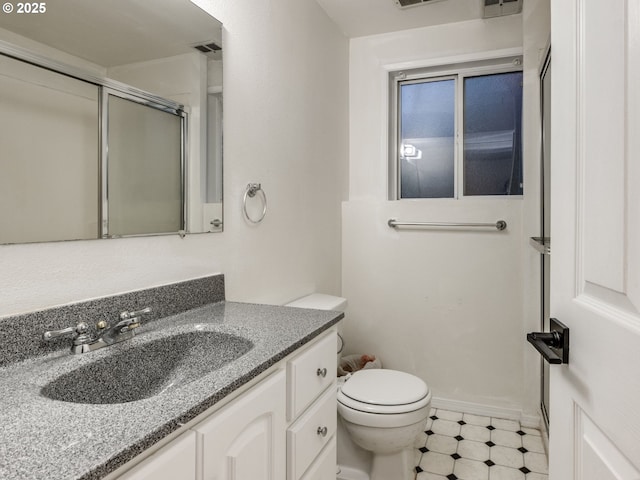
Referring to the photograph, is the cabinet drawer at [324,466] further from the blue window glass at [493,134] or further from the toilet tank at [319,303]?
the blue window glass at [493,134]

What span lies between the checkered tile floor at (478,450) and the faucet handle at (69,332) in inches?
63.7

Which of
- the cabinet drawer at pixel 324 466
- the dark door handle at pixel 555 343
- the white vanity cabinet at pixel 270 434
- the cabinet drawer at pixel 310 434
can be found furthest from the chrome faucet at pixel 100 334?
the dark door handle at pixel 555 343

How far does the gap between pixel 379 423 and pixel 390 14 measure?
2.20 m

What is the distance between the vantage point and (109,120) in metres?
1.13

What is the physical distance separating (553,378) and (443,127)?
6.87ft

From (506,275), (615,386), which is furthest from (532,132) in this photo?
(615,386)

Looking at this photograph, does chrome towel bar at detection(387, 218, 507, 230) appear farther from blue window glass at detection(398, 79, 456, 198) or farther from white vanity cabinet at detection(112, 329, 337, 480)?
white vanity cabinet at detection(112, 329, 337, 480)

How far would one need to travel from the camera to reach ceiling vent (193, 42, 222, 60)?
1.45 metres

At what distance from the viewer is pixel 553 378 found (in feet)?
2.84

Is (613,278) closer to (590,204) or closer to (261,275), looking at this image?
(590,204)

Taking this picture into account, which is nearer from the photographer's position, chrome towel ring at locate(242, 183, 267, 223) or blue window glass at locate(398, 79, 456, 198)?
chrome towel ring at locate(242, 183, 267, 223)

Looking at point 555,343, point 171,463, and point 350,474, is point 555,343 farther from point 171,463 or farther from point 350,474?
point 350,474

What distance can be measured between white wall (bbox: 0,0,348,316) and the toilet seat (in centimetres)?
52

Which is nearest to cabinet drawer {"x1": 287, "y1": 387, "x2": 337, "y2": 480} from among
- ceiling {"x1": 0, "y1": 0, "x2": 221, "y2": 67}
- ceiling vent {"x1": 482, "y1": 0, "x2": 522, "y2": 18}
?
ceiling {"x1": 0, "y1": 0, "x2": 221, "y2": 67}
